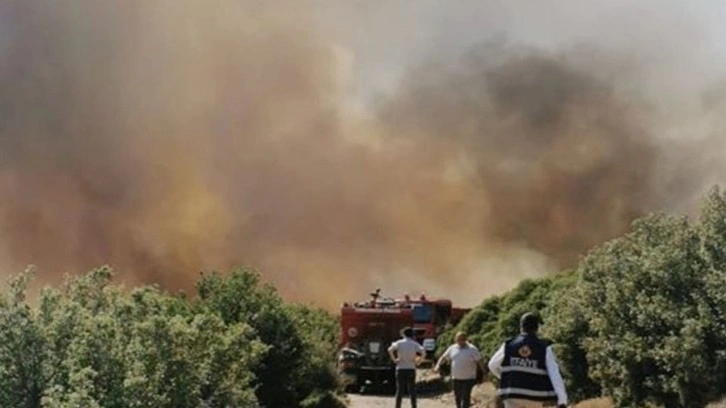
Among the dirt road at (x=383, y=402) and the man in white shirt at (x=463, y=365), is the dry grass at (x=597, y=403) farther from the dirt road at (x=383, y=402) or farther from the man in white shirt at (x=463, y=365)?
the man in white shirt at (x=463, y=365)

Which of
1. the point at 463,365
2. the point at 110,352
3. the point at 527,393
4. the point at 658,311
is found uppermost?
the point at 658,311

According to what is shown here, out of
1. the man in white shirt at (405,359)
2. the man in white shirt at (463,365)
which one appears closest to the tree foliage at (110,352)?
the man in white shirt at (405,359)

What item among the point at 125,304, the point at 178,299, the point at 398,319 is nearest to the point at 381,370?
the point at 398,319

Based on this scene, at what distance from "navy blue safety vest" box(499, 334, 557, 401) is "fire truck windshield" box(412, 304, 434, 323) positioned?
2634 centimetres

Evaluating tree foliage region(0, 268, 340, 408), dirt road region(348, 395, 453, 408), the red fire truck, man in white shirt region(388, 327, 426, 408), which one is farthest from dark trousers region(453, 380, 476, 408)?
the red fire truck

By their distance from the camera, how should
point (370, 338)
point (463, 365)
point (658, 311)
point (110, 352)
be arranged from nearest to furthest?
point (110, 352) < point (463, 365) < point (658, 311) < point (370, 338)

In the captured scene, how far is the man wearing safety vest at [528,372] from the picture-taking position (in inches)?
456

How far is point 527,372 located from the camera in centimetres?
1161

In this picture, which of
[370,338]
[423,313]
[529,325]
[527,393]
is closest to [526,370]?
[527,393]

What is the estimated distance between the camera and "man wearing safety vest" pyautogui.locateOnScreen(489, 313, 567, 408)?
1157 cm

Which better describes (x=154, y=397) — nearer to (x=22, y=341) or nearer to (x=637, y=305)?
(x=22, y=341)

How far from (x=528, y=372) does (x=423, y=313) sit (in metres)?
27.0

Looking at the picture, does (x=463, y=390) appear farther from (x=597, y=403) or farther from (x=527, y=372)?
(x=597, y=403)

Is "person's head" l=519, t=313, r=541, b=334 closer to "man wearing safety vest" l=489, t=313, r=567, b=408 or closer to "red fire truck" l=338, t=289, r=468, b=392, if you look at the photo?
"man wearing safety vest" l=489, t=313, r=567, b=408
